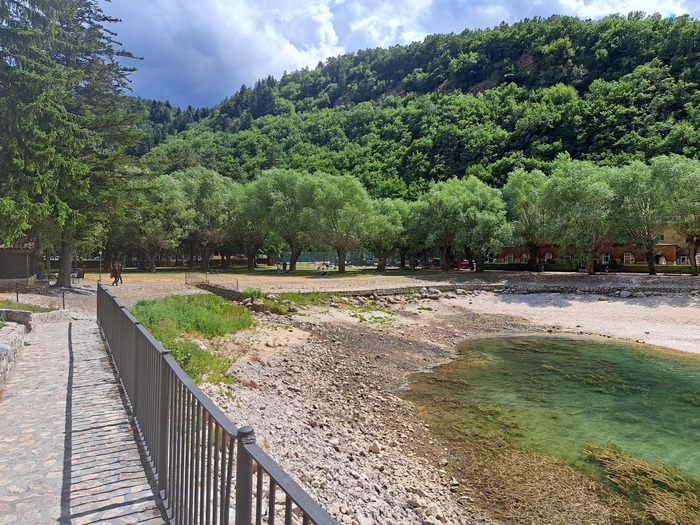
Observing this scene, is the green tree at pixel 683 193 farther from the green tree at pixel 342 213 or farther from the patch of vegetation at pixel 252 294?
the patch of vegetation at pixel 252 294

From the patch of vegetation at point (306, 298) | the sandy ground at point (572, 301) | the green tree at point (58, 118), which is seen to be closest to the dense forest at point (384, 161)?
the green tree at point (58, 118)

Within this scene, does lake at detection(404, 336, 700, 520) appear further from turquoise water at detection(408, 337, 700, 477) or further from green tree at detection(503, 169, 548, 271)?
green tree at detection(503, 169, 548, 271)

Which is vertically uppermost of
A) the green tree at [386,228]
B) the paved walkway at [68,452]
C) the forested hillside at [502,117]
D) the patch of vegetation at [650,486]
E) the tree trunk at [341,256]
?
the forested hillside at [502,117]

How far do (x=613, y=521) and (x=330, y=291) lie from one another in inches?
974

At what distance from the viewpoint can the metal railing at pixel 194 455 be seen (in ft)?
7.34

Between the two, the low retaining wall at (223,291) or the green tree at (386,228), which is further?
the green tree at (386,228)

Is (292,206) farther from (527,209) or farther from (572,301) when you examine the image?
(572,301)

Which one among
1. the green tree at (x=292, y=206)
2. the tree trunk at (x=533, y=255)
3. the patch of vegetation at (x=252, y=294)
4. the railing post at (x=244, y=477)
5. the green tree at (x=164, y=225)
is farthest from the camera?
the tree trunk at (x=533, y=255)

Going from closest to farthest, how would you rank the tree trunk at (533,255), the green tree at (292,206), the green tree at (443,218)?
the green tree at (443,218) < the green tree at (292,206) < the tree trunk at (533,255)

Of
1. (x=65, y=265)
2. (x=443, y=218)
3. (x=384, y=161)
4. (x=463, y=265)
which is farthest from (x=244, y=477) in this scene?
(x=384, y=161)

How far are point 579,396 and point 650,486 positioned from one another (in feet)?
18.6

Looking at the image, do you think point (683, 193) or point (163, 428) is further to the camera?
point (683, 193)

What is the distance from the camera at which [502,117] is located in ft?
337

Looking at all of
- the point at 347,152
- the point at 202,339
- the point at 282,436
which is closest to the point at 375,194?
the point at 347,152
